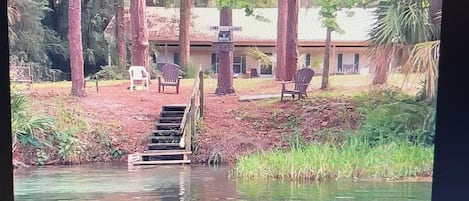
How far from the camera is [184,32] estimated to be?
3.82m

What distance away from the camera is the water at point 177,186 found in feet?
11.7

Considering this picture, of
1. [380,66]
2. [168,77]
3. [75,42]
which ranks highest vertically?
[75,42]

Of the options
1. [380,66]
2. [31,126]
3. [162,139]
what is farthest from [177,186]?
[380,66]

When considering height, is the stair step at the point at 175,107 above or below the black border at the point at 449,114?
below

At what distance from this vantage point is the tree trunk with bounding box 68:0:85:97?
3711mm

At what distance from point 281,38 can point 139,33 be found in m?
1.02

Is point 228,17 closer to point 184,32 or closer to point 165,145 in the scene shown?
point 184,32

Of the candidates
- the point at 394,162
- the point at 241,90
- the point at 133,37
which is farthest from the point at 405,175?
the point at 133,37

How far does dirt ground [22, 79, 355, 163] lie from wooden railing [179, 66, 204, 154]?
Answer: 0.04 metres

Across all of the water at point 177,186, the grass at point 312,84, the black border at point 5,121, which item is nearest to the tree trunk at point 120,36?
the grass at point 312,84

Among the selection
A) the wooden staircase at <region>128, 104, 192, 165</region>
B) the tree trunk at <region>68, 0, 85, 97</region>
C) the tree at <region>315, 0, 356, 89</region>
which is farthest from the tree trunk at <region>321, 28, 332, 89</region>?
the tree trunk at <region>68, 0, 85, 97</region>

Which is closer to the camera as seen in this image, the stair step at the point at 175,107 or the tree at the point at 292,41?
the tree at the point at 292,41

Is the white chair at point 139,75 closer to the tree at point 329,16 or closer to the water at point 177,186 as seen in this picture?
the water at point 177,186

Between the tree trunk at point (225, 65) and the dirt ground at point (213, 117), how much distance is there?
8 centimetres
